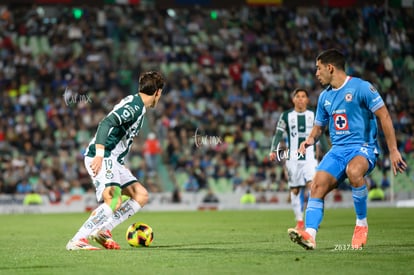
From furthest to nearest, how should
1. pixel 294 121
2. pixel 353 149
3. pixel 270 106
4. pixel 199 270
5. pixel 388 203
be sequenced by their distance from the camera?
pixel 270 106, pixel 388 203, pixel 294 121, pixel 353 149, pixel 199 270

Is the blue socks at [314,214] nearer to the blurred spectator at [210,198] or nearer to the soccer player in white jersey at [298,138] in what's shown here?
the soccer player in white jersey at [298,138]

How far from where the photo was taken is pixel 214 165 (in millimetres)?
28938

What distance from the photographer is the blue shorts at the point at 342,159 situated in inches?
401

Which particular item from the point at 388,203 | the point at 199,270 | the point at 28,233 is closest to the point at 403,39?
the point at 388,203

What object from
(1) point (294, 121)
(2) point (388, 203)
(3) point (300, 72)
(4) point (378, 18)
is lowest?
(2) point (388, 203)

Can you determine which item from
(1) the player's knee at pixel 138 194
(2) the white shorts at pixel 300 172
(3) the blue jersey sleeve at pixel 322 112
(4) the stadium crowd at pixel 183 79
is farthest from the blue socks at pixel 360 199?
(4) the stadium crowd at pixel 183 79

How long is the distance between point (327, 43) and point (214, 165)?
1008cm

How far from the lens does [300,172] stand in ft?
55.7

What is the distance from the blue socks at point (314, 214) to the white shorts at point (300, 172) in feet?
21.9

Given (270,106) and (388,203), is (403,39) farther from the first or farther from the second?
(388,203)

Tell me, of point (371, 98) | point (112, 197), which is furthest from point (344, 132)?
point (112, 197)

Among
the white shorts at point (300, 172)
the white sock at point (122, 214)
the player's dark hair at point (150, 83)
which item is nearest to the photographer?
the player's dark hair at point (150, 83)

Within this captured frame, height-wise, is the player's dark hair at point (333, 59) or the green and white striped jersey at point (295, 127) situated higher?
the player's dark hair at point (333, 59)

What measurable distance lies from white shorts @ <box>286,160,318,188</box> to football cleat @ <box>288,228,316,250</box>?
6868mm
